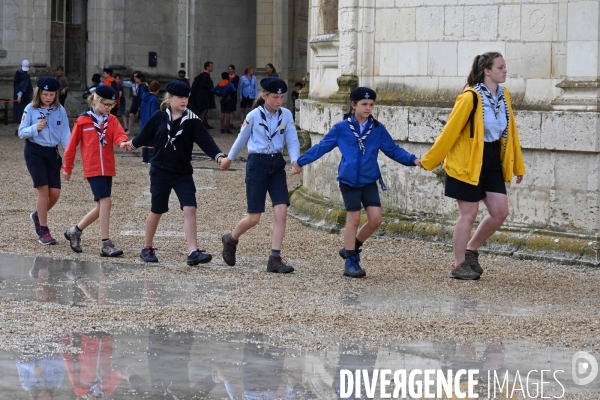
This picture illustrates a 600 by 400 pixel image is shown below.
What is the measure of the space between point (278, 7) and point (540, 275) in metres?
22.6

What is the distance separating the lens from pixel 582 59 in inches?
373

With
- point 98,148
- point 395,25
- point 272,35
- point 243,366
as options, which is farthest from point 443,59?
point 272,35

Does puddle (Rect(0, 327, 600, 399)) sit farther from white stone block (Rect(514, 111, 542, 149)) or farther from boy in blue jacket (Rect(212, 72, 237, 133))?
boy in blue jacket (Rect(212, 72, 237, 133))

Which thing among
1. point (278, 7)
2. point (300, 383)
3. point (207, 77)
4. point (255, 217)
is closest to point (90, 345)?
point (300, 383)

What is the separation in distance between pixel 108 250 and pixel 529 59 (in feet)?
12.9

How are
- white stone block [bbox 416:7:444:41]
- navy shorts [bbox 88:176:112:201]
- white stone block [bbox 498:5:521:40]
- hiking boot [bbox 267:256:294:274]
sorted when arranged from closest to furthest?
1. hiking boot [bbox 267:256:294:274]
2. navy shorts [bbox 88:176:112:201]
3. white stone block [bbox 498:5:521:40]
4. white stone block [bbox 416:7:444:41]

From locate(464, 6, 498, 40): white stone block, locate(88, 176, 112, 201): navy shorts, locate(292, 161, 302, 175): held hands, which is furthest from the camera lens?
locate(464, 6, 498, 40): white stone block

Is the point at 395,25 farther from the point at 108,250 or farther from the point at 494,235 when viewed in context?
the point at 108,250

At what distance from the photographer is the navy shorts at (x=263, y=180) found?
8922 mm

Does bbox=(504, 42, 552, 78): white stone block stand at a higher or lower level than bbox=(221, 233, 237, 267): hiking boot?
higher

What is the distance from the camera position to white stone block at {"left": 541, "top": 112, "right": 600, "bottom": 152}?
367 inches

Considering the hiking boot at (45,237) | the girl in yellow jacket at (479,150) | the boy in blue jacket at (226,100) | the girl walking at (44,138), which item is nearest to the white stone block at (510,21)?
the girl in yellow jacket at (479,150)

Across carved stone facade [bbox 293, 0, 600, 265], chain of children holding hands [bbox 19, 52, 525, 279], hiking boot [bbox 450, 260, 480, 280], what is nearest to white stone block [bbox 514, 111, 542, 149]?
carved stone facade [bbox 293, 0, 600, 265]

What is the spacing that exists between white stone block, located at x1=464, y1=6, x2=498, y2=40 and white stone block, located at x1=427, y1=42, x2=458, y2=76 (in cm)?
20
